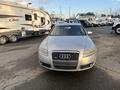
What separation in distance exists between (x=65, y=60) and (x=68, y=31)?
2.42 metres

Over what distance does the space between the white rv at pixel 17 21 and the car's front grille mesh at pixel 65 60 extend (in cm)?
964

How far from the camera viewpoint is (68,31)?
24.9ft

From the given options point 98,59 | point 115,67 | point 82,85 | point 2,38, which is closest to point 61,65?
point 82,85

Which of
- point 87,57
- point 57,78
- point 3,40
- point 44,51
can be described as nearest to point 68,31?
point 44,51

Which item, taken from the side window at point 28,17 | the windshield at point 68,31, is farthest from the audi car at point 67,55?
the side window at point 28,17

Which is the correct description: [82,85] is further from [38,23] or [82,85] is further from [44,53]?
[38,23]

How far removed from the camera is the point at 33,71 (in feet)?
20.6

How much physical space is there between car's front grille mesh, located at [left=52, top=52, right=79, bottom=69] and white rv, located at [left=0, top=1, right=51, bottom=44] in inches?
380

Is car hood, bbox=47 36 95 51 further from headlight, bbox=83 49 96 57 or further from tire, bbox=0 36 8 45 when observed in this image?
tire, bbox=0 36 8 45

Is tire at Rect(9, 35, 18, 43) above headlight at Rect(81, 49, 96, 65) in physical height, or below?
below

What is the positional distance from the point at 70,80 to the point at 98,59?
292 centimetres

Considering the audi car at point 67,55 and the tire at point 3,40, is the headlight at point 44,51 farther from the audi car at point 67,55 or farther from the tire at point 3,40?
the tire at point 3,40

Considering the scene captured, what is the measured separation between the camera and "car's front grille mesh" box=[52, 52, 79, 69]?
5371 millimetres

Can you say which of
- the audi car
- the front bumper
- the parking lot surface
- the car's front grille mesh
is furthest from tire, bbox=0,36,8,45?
the car's front grille mesh
